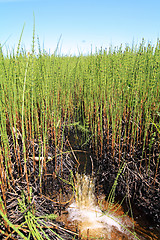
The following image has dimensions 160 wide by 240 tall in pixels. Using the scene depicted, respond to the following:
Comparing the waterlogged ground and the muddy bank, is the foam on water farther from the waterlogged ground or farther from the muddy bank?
the muddy bank

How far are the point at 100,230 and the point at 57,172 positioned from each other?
2.04 feet

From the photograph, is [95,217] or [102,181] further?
[102,181]

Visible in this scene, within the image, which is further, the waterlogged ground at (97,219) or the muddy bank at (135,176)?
the muddy bank at (135,176)

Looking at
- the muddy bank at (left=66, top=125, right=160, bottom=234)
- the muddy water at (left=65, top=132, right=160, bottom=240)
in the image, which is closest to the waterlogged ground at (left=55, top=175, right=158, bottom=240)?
the muddy water at (left=65, top=132, right=160, bottom=240)

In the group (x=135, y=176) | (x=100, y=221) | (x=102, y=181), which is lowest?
(x=100, y=221)

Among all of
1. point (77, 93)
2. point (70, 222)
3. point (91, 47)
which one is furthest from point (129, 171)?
point (77, 93)

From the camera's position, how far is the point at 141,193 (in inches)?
69.3

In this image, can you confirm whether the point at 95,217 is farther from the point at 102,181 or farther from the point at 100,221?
the point at 102,181

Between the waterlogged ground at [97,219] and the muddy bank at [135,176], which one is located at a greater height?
the muddy bank at [135,176]

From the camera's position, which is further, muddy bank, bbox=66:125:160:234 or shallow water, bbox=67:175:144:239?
muddy bank, bbox=66:125:160:234

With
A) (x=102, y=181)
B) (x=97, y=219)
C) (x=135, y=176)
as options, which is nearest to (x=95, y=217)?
(x=97, y=219)

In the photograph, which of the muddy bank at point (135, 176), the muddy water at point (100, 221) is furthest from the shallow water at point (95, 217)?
the muddy bank at point (135, 176)

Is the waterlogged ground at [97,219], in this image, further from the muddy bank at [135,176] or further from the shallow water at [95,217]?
the muddy bank at [135,176]

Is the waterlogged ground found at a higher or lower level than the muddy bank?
lower
